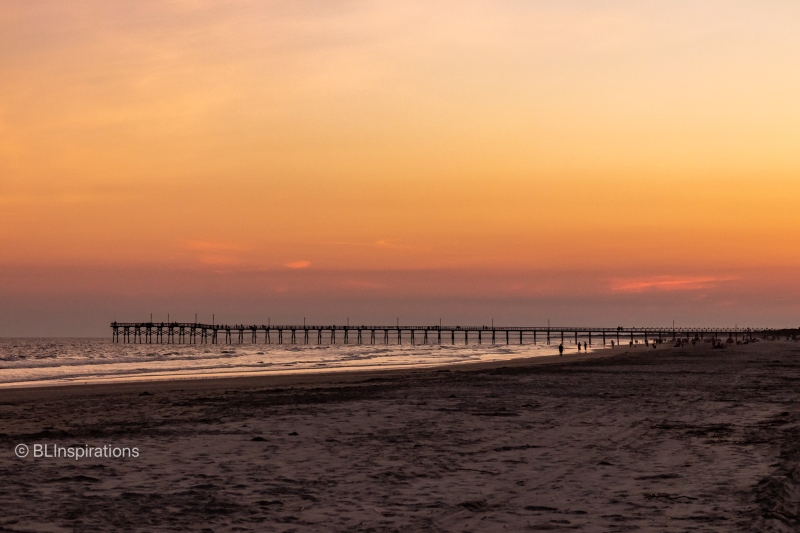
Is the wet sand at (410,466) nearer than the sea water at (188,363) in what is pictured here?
Yes

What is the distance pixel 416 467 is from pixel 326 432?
3.86 m

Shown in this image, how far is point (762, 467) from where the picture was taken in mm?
10555

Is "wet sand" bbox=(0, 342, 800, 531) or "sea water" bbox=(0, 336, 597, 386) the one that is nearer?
"wet sand" bbox=(0, 342, 800, 531)

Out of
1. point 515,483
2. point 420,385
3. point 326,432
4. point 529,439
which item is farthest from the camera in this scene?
point 420,385

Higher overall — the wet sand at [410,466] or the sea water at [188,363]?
the wet sand at [410,466]

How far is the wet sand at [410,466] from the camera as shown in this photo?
807 cm

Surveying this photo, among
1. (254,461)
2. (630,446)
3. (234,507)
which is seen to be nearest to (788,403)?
(630,446)

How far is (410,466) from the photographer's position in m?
11.1

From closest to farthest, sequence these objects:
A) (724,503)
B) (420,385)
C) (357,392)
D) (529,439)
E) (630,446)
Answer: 1. (724,503)
2. (630,446)
3. (529,439)
4. (357,392)
5. (420,385)

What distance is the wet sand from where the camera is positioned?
8070 mm

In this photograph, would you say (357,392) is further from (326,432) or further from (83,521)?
(83,521)

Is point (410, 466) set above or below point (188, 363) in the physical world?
above

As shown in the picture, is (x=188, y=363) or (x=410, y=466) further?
(x=188, y=363)

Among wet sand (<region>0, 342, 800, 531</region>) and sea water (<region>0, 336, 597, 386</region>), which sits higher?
wet sand (<region>0, 342, 800, 531</region>)
